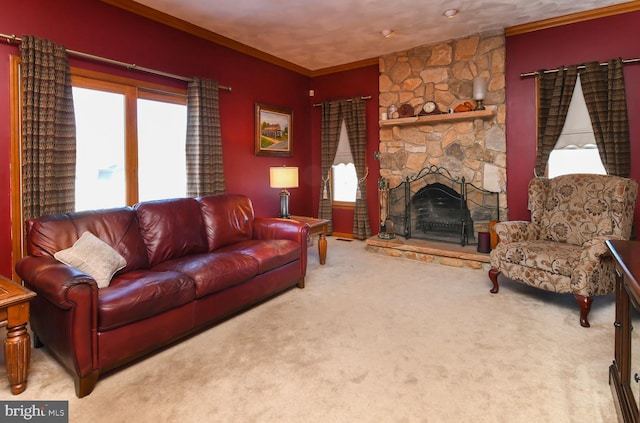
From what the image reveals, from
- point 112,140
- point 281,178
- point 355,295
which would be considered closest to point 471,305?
point 355,295

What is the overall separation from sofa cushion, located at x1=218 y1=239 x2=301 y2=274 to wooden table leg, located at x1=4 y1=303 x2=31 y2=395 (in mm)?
1496

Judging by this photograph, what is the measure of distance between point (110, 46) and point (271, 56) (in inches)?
91.0

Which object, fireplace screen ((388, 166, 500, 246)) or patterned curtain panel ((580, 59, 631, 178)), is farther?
fireplace screen ((388, 166, 500, 246))

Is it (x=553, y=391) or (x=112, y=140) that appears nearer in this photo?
(x=553, y=391)

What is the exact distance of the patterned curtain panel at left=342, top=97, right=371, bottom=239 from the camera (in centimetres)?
554

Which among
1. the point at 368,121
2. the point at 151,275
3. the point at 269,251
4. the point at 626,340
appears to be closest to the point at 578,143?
the point at 368,121

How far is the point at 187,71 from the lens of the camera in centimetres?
413

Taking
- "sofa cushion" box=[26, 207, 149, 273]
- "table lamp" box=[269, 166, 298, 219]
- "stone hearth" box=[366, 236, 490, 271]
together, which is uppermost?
"table lamp" box=[269, 166, 298, 219]

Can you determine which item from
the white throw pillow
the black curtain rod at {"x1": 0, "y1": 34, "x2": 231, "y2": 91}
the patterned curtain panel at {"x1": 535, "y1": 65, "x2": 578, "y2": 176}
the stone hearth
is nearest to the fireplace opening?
the stone hearth

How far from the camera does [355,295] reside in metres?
3.33

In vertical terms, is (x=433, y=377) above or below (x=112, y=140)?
below

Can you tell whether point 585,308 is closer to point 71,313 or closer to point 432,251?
point 432,251

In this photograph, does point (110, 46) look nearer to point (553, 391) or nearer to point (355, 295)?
point (355, 295)

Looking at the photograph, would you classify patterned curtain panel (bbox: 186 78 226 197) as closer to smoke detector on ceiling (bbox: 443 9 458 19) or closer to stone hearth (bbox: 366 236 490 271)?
stone hearth (bbox: 366 236 490 271)
